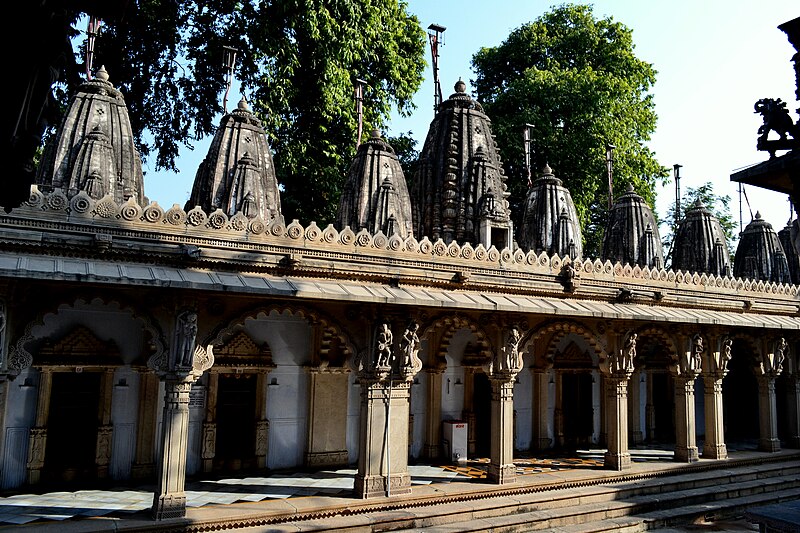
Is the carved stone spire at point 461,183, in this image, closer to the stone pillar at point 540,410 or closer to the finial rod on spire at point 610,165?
the stone pillar at point 540,410

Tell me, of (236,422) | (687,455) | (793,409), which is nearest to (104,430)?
(236,422)

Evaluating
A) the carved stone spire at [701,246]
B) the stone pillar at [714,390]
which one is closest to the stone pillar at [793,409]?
the stone pillar at [714,390]

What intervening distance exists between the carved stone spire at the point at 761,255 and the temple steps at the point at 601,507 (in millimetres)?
20242

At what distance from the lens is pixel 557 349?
16719 mm

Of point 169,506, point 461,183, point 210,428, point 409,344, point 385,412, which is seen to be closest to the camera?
point 169,506

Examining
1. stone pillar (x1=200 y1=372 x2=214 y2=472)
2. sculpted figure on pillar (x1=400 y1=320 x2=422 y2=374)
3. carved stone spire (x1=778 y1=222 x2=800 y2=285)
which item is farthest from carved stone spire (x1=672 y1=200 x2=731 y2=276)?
stone pillar (x1=200 y1=372 x2=214 y2=472)

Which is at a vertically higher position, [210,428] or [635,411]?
[635,411]

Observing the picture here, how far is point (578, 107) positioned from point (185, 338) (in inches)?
1102

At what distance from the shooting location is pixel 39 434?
10.9 metres

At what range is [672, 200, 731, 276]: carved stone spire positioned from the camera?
30.3 m

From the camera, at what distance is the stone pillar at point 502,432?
11.6 meters

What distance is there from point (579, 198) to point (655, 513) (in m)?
23.7

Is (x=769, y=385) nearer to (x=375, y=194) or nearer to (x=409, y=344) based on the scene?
(x=409, y=344)

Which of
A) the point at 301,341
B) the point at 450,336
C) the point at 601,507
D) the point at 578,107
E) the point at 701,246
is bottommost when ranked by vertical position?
the point at 601,507
